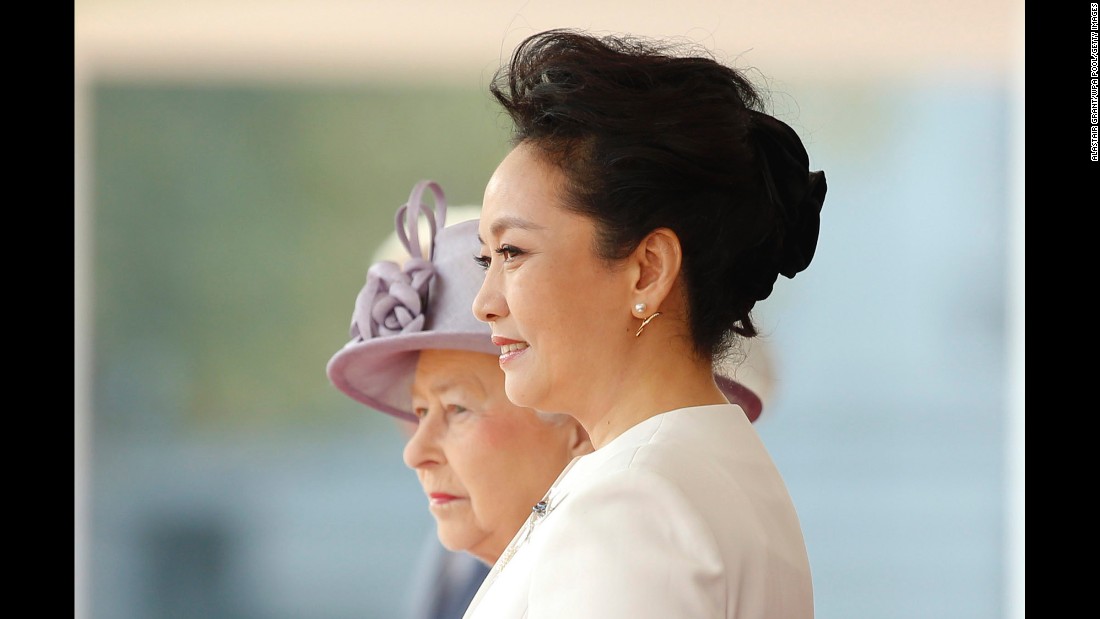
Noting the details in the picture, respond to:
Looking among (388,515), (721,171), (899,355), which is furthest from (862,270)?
(721,171)

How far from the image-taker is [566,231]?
1.10m

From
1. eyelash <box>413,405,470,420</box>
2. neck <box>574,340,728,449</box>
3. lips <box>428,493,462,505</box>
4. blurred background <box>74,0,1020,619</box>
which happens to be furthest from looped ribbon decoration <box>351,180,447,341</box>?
blurred background <box>74,0,1020,619</box>

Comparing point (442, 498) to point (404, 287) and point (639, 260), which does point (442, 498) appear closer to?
point (404, 287)

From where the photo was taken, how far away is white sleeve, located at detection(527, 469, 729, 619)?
0.90 m

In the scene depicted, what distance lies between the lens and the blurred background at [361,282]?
14.6ft

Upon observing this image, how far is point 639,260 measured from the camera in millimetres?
1104

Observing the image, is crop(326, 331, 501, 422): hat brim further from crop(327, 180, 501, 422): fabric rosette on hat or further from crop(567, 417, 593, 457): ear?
crop(567, 417, 593, 457): ear

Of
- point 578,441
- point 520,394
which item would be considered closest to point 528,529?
point 520,394

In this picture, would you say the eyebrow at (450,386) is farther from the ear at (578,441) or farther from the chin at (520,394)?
the chin at (520,394)

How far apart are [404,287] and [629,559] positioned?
839 mm

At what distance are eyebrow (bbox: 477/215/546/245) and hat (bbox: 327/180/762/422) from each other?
493mm

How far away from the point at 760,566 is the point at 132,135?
4.37 meters

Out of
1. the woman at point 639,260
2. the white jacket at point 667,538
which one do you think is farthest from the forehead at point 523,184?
the white jacket at point 667,538
